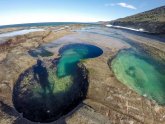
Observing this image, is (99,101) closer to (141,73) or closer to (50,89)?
(50,89)

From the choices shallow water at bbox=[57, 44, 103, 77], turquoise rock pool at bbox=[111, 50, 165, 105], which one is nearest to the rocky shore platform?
turquoise rock pool at bbox=[111, 50, 165, 105]

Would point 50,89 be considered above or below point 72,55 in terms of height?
below

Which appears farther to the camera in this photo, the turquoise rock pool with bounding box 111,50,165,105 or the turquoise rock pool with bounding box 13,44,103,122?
the turquoise rock pool with bounding box 111,50,165,105

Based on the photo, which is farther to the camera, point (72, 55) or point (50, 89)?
point (72, 55)

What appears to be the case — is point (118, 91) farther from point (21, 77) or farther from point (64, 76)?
point (21, 77)

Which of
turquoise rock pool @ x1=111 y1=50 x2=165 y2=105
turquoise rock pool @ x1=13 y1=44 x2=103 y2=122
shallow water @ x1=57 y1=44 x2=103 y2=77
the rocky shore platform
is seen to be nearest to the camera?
the rocky shore platform

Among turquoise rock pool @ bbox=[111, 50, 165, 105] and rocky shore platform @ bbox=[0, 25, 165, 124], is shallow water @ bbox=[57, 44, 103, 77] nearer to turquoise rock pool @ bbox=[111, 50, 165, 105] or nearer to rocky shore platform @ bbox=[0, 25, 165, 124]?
rocky shore platform @ bbox=[0, 25, 165, 124]

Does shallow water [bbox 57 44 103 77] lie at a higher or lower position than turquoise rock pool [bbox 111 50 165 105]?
higher

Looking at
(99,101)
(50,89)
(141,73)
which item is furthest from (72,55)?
(99,101)
